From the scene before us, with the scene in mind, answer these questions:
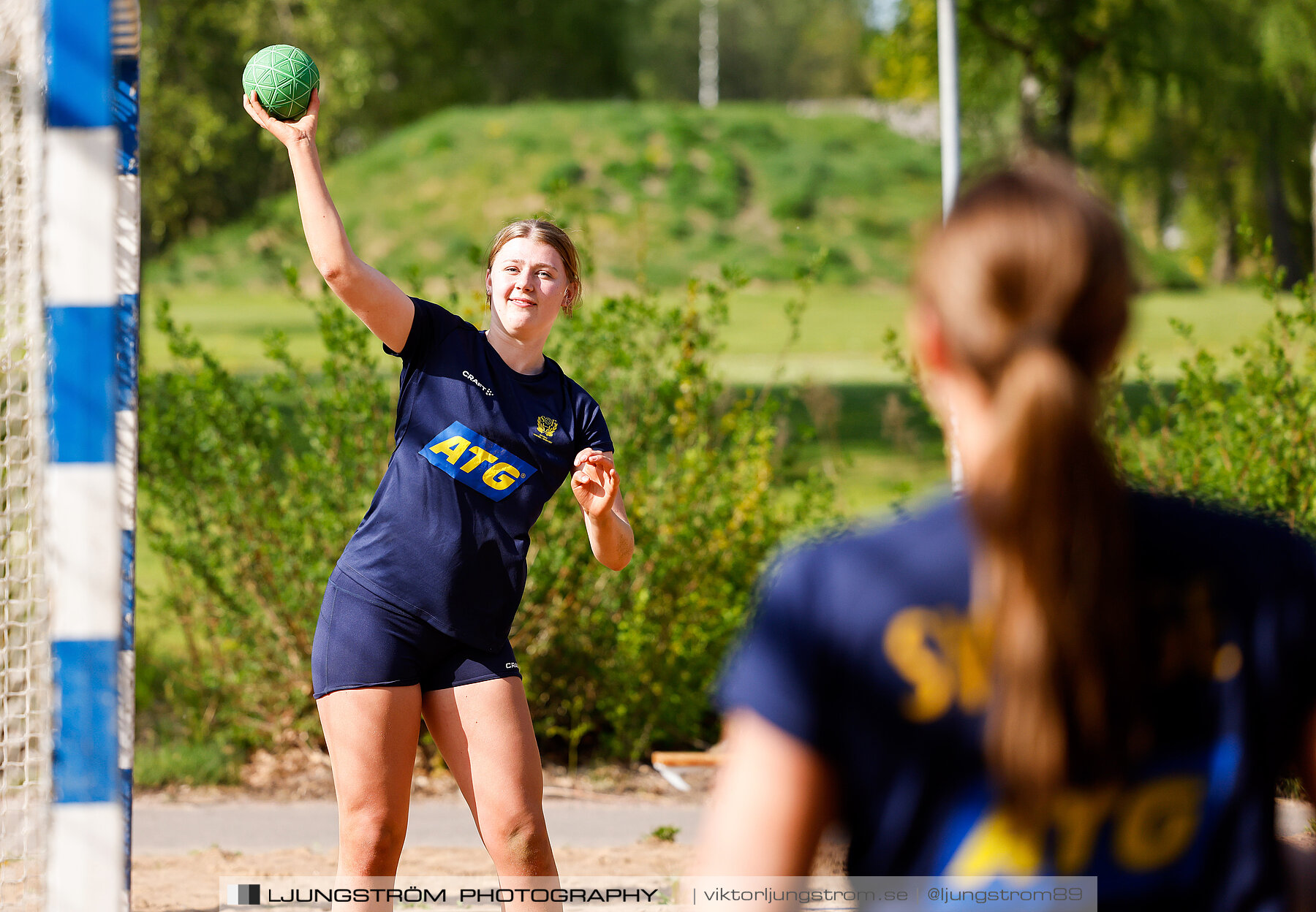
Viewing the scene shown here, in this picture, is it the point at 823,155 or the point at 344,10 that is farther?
the point at 823,155

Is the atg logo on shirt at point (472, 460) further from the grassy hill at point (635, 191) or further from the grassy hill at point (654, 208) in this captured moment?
the grassy hill at point (635, 191)

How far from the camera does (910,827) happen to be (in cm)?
118

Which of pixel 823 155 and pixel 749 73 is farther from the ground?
pixel 749 73

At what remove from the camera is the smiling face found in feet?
9.54

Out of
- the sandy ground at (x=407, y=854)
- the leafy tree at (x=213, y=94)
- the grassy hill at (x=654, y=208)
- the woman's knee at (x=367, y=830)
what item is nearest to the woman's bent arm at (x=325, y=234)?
the woman's knee at (x=367, y=830)

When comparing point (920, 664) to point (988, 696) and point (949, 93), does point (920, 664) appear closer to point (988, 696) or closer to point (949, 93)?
point (988, 696)

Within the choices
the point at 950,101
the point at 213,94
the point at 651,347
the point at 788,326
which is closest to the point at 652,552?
the point at 651,347

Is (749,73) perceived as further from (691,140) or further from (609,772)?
(609,772)

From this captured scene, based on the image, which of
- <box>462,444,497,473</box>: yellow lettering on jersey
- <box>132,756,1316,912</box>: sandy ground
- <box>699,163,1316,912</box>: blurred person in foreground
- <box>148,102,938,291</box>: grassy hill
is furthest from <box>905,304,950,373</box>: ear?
<box>148,102,938,291</box>: grassy hill

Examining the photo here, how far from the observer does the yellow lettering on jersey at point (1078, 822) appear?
116 cm

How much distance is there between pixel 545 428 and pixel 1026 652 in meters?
1.86

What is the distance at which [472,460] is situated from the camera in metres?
2.77

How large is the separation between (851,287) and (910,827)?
106 feet

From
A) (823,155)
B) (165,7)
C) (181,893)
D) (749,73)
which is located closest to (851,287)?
(823,155)
